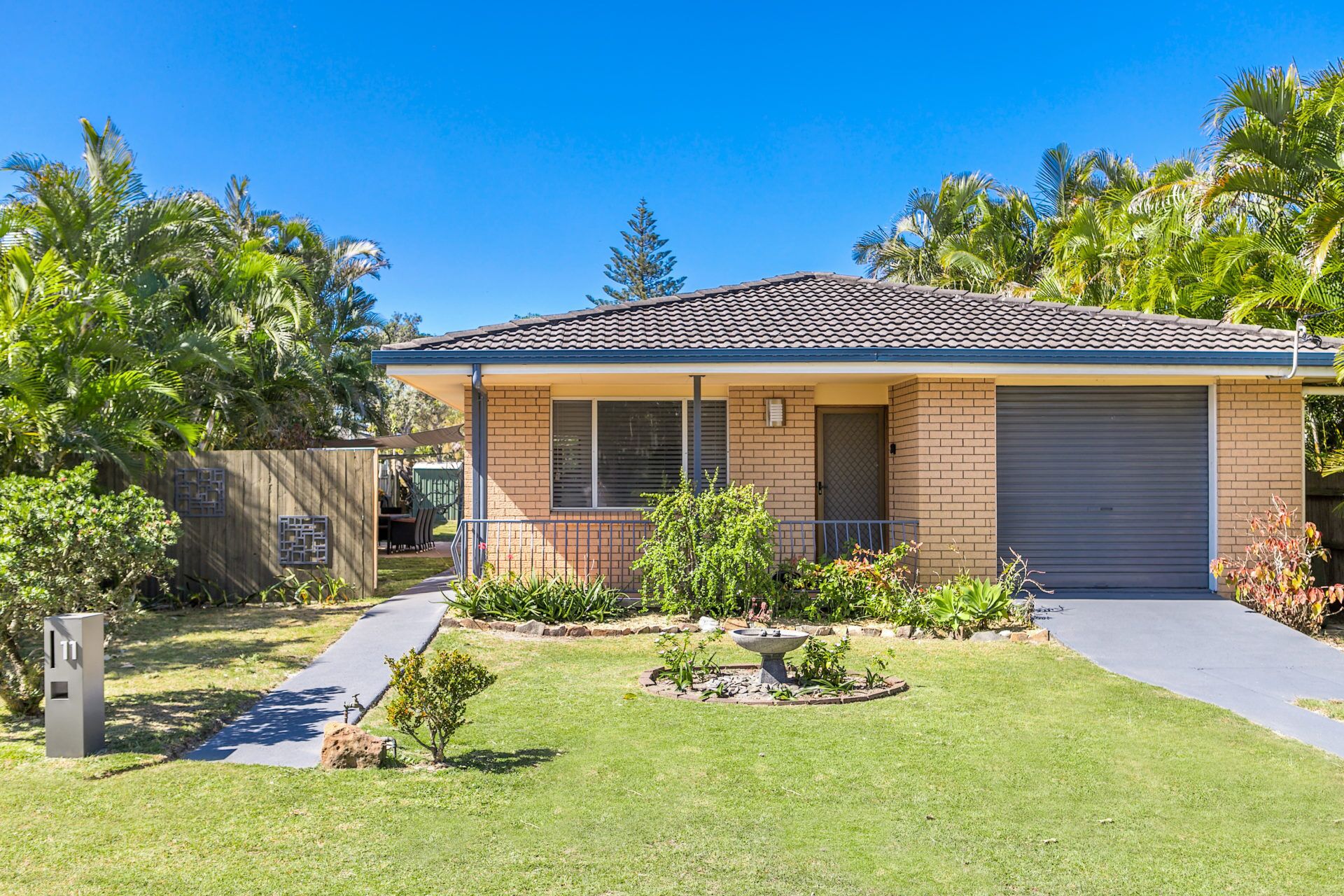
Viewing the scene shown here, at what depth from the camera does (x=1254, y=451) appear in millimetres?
11461

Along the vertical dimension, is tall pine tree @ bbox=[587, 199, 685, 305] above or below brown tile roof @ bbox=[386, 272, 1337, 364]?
above

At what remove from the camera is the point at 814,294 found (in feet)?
46.2

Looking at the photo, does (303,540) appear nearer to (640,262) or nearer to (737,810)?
(737,810)

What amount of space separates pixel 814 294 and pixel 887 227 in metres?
15.9

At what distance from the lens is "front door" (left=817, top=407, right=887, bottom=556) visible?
13453mm

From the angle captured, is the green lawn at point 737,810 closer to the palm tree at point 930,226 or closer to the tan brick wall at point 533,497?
the tan brick wall at point 533,497

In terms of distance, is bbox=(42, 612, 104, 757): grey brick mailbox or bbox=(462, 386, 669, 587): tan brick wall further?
bbox=(462, 386, 669, 587): tan brick wall

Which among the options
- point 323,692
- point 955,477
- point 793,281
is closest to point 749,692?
point 323,692

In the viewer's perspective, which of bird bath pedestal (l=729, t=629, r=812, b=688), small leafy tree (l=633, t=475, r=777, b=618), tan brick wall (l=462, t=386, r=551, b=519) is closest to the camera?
bird bath pedestal (l=729, t=629, r=812, b=688)

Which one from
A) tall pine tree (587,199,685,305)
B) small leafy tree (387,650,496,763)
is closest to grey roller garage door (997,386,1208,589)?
small leafy tree (387,650,496,763)

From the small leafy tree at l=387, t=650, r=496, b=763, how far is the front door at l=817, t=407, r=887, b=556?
8348 mm

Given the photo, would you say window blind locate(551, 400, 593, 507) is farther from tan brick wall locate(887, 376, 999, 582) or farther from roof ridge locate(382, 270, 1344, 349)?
tan brick wall locate(887, 376, 999, 582)

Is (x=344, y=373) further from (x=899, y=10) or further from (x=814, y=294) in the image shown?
(x=899, y=10)

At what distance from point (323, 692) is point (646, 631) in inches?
142
